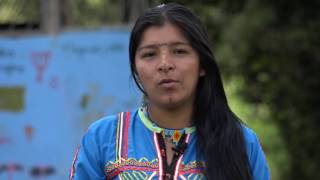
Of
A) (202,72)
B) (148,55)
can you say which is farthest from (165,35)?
(202,72)

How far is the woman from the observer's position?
2193 mm

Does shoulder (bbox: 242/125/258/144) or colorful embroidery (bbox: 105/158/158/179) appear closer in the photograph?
colorful embroidery (bbox: 105/158/158/179)

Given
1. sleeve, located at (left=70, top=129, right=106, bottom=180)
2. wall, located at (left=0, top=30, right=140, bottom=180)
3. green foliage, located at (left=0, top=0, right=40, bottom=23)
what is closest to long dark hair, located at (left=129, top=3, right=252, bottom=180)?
sleeve, located at (left=70, top=129, right=106, bottom=180)

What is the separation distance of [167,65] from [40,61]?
3.32 m

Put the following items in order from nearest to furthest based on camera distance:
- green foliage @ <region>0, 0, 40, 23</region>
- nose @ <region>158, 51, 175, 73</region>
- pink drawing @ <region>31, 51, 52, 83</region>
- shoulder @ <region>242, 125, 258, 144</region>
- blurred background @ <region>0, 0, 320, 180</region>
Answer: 1. nose @ <region>158, 51, 175, 73</region>
2. shoulder @ <region>242, 125, 258, 144</region>
3. blurred background @ <region>0, 0, 320, 180</region>
4. pink drawing @ <region>31, 51, 52, 83</region>
5. green foliage @ <region>0, 0, 40, 23</region>

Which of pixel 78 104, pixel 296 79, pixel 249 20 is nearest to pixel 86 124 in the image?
pixel 78 104

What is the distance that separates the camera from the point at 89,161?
2.22m

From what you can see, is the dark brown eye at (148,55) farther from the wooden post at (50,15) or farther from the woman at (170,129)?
the wooden post at (50,15)

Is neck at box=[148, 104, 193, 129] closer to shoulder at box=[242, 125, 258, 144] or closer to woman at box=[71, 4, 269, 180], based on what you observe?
woman at box=[71, 4, 269, 180]

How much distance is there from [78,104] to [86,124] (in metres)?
0.15

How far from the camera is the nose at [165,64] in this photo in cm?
217

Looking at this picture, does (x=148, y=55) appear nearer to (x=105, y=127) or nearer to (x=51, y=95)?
(x=105, y=127)

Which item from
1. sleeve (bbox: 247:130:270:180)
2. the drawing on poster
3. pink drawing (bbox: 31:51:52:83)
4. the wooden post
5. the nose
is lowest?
the drawing on poster

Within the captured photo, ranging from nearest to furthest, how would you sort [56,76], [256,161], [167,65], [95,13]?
[167,65], [256,161], [56,76], [95,13]
